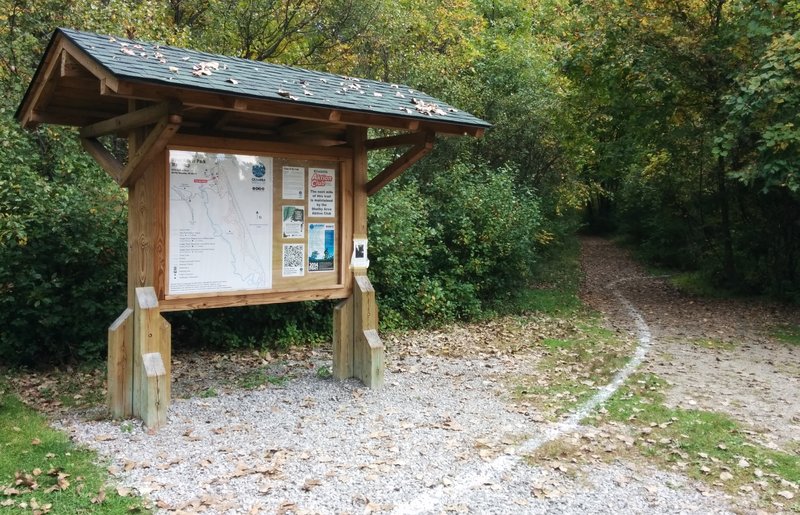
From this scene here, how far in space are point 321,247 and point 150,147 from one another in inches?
88.0

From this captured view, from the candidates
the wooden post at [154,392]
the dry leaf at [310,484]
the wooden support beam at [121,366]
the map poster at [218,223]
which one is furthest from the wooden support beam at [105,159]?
the dry leaf at [310,484]

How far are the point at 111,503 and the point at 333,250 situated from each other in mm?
3615

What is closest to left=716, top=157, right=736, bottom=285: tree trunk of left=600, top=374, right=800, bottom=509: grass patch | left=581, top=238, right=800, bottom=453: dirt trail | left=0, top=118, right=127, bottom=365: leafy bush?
left=581, top=238, right=800, bottom=453: dirt trail

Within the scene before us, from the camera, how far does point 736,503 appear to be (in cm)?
447

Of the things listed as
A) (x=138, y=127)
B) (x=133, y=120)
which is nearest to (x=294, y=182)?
(x=138, y=127)

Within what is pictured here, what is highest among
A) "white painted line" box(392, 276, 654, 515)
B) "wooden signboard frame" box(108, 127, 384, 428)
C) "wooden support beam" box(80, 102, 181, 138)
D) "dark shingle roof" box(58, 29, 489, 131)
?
"dark shingle roof" box(58, 29, 489, 131)

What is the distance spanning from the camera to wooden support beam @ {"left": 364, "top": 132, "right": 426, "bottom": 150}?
7.00 m

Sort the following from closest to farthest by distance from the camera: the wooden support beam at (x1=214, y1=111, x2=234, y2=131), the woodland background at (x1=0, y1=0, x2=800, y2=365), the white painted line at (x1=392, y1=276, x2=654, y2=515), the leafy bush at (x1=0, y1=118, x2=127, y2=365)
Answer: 1. the white painted line at (x1=392, y1=276, x2=654, y2=515)
2. the wooden support beam at (x1=214, y1=111, x2=234, y2=131)
3. the leafy bush at (x1=0, y1=118, x2=127, y2=365)
4. the woodland background at (x1=0, y1=0, x2=800, y2=365)

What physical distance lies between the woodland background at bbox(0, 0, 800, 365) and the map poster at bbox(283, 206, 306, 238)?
2.70 metres

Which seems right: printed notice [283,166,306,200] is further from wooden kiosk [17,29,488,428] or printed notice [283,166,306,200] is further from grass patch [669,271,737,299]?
grass patch [669,271,737,299]

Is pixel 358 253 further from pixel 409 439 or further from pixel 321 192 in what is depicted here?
pixel 409 439

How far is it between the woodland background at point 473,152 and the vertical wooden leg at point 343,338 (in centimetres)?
237

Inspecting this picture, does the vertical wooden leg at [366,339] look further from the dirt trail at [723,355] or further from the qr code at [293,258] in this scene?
the dirt trail at [723,355]

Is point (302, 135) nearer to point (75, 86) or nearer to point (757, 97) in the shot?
point (75, 86)
